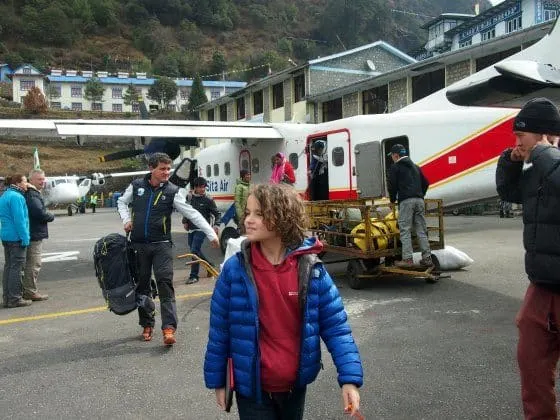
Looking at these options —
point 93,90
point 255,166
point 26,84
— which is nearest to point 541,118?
point 255,166

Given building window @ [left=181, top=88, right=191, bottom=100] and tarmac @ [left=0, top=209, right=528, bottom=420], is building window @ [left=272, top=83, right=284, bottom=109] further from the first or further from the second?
building window @ [left=181, top=88, right=191, bottom=100]

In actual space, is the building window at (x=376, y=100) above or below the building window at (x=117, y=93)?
below

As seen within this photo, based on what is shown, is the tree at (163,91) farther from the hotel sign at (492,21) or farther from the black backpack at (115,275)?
the black backpack at (115,275)

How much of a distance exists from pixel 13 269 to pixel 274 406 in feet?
19.8

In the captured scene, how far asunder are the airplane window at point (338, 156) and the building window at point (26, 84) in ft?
359

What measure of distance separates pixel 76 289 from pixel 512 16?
6541 centimetres

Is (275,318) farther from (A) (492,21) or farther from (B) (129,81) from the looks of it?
(B) (129,81)

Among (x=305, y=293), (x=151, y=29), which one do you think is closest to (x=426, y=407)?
(x=305, y=293)

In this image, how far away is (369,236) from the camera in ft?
24.0

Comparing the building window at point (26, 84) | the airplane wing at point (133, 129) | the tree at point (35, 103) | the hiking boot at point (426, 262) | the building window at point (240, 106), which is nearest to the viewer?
the hiking boot at point (426, 262)

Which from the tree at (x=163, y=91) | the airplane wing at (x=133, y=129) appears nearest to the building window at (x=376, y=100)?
the airplane wing at (x=133, y=129)

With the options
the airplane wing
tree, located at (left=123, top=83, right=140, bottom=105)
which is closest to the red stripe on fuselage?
the airplane wing

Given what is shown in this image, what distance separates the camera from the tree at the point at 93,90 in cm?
10206

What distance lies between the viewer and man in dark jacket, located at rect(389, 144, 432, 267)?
23.7 feet
